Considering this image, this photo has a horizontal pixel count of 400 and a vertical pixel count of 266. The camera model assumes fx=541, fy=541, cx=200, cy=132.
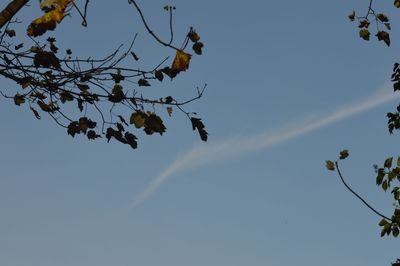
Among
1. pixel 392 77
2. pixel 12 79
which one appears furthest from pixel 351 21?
pixel 12 79

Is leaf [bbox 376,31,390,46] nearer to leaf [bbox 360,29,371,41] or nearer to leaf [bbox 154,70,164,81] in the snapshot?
leaf [bbox 360,29,371,41]

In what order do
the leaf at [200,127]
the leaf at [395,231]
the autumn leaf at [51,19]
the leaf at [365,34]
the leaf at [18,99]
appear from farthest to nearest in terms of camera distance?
the leaf at [365,34] → the leaf at [18,99] → the leaf at [395,231] → the leaf at [200,127] → the autumn leaf at [51,19]

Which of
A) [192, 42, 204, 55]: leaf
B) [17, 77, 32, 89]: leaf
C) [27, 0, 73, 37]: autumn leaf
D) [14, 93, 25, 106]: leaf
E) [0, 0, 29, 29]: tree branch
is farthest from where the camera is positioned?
[14, 93, 25, 106]: leaf

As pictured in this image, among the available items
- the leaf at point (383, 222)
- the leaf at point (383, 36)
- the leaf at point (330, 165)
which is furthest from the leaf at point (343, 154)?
the leaf at point (383, 36)

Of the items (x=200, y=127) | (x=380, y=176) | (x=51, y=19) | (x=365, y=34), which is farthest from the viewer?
(x=365, y=34)

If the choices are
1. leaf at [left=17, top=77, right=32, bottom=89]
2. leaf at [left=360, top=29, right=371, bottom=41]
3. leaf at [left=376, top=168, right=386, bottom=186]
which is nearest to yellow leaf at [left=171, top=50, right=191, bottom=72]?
leaf at [left=17, top=77, right=32, bottom=89]

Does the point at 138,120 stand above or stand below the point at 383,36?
below

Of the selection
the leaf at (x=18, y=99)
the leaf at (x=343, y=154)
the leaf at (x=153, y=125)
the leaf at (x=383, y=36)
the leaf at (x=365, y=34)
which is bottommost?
the leaf at (x=153, y=125)

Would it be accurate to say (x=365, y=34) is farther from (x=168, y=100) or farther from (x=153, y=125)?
(x=153, y=125)

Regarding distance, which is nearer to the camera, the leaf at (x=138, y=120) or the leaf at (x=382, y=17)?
the leaf at (x=138, y=120)

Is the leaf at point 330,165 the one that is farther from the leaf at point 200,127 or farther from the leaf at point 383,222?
the leaf at point 200,127

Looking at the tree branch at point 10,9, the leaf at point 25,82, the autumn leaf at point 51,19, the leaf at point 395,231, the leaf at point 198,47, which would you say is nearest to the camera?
the autumn leaf at point 51,19

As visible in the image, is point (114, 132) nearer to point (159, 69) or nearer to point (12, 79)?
point (159, 69)

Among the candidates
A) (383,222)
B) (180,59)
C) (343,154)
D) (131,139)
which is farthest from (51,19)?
(383,222)
